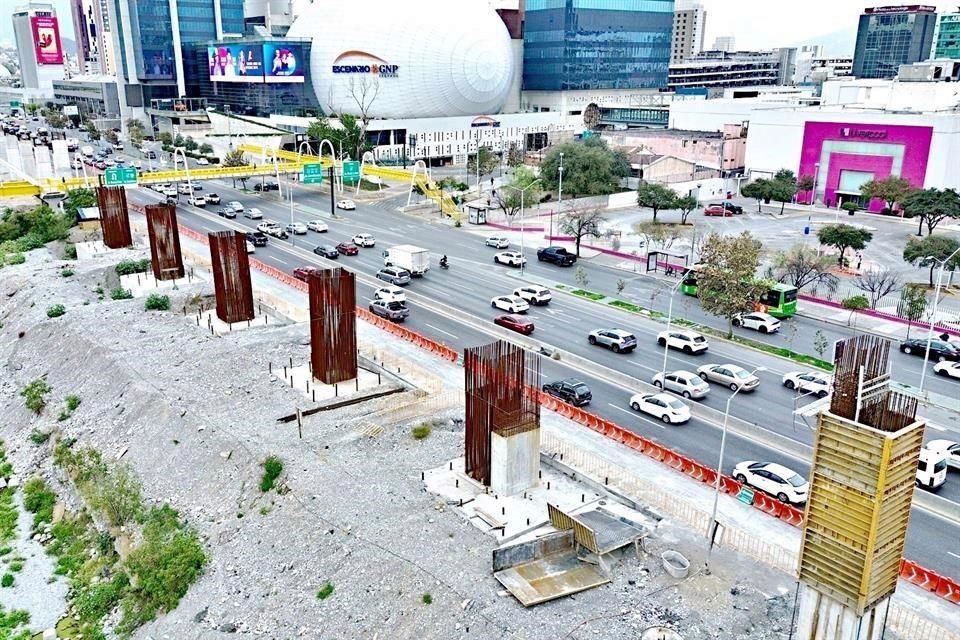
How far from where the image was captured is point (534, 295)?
182 feet

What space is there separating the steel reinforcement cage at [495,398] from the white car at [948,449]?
17.2 m

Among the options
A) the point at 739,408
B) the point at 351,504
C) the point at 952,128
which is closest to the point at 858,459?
the point at 351,504

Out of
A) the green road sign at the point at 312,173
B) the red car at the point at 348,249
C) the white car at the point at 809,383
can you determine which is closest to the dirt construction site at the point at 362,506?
the white car at the point at 809,383

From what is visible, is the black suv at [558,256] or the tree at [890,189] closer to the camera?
the black suv at [558,256]

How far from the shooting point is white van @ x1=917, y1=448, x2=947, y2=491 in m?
30.5

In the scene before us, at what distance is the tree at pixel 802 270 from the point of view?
56.7 m

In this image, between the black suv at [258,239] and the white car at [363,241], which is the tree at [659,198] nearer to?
the white car at [363,241]

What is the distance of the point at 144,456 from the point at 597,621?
2175 cm

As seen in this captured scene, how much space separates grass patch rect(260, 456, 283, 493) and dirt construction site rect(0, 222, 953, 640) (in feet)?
0.85

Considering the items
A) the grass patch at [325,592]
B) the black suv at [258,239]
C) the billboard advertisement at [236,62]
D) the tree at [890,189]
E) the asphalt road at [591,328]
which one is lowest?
the grass patch at [325,592]

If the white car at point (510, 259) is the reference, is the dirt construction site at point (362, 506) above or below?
→ below

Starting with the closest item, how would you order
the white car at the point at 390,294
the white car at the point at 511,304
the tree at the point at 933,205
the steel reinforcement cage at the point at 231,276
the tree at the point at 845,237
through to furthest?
1. the steel reinforcement cage at the point at 231,276
2. the white car at the point at 390,294
3. the white car at the point at 511,304
4. the tree at the point at 845,237
5. the tree at the point at 933,205

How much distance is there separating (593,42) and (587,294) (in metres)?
113

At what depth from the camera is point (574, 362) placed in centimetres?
4406
